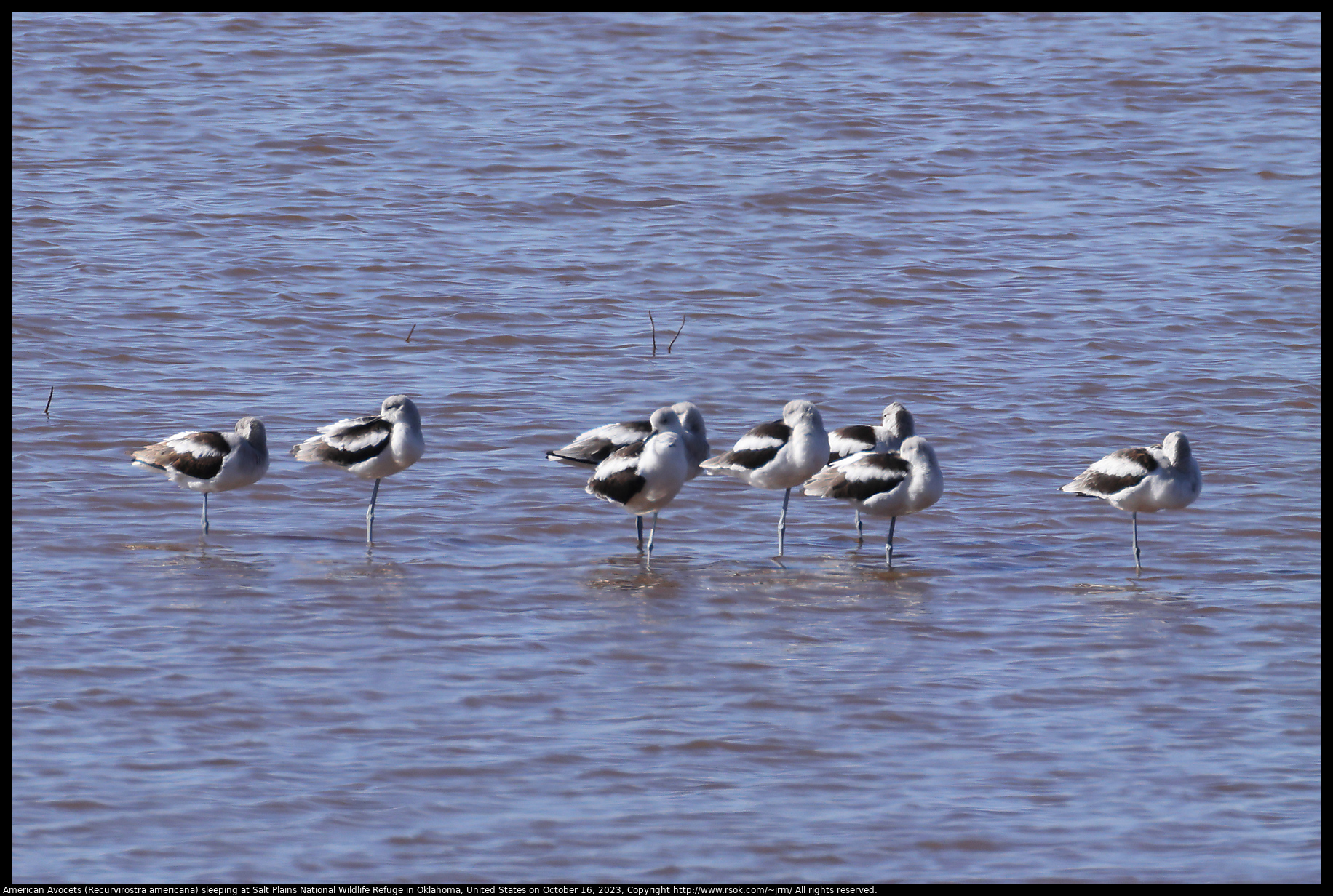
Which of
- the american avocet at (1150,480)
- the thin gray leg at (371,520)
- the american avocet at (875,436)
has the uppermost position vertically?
the american avocet at (1150,480)

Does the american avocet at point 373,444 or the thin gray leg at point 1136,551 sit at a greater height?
the american avocet at point 373,444

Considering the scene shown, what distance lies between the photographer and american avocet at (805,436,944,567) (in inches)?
494

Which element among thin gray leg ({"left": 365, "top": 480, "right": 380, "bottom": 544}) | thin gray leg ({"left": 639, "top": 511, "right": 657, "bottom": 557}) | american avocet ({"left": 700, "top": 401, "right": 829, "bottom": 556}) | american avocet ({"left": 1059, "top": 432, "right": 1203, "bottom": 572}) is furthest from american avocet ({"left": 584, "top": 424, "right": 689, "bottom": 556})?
american avocet ({"left": 1059, "top": 432, "right": 1203, "bottom": 572})

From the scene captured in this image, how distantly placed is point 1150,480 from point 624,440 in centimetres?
381

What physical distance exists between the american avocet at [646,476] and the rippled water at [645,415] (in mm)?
401

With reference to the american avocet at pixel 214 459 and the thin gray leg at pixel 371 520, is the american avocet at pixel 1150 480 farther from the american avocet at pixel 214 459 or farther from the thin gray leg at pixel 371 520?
the american avocet at pixel 214 459

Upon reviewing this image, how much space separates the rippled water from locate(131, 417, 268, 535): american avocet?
0.43 meters

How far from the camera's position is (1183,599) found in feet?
37.9

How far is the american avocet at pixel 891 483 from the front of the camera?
12547 millimetres

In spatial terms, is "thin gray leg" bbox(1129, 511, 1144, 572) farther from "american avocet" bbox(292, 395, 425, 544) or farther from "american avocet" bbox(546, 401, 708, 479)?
"american avocet" bbox(292, 395, 425, 544)

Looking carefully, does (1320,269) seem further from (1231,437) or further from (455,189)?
(455,189)

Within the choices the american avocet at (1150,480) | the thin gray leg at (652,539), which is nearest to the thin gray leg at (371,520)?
the thin gray leg at (652,539)

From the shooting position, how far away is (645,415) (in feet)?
51.9
